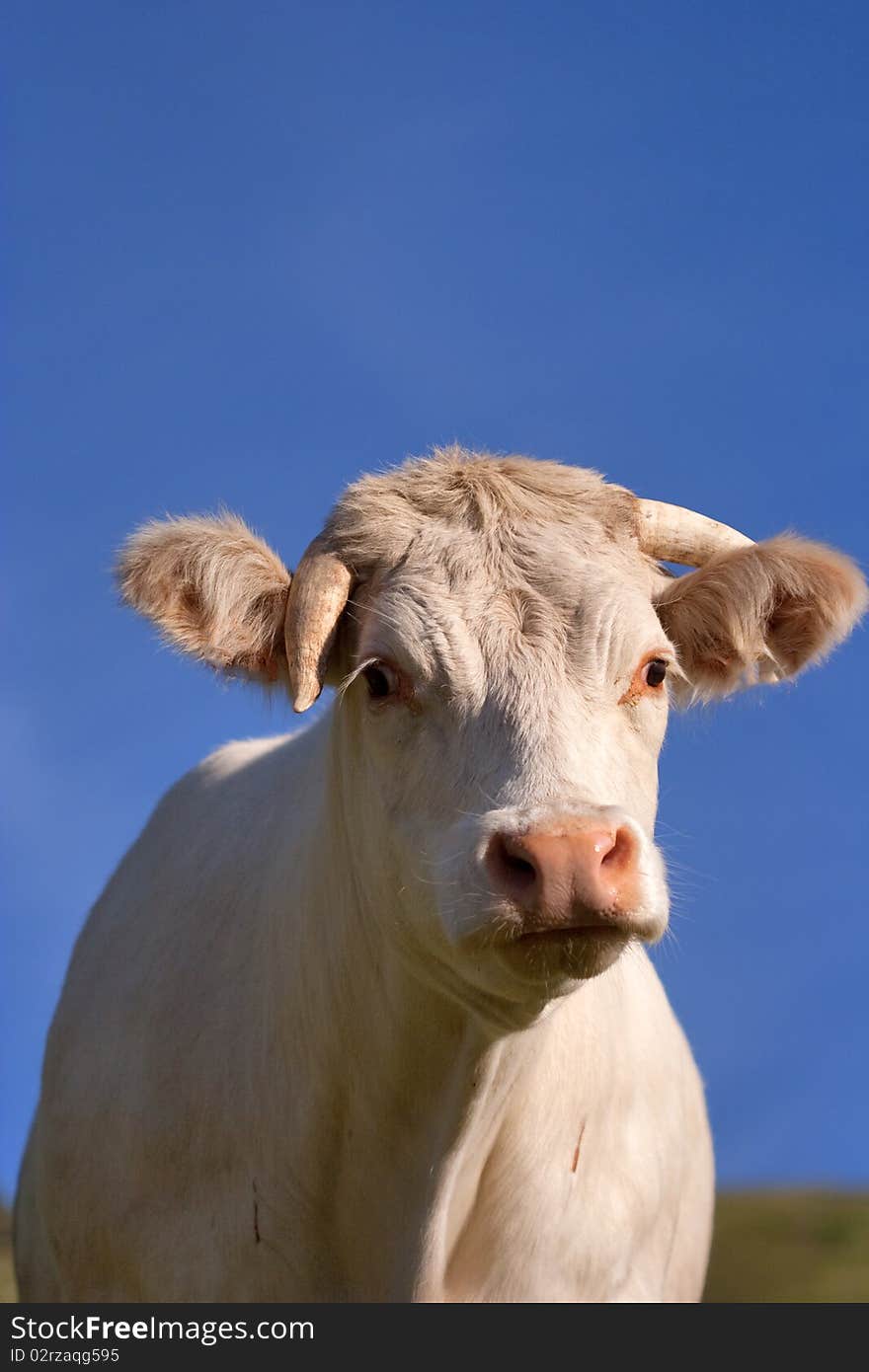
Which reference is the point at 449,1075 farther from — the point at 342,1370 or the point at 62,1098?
the point at 62,1098

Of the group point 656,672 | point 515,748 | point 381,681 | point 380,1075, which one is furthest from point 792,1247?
point 515,748

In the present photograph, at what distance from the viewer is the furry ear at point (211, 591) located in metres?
5.19

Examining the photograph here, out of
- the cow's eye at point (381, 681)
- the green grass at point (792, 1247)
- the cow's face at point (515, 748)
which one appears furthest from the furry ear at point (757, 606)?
the green grass at point (792, 1247)

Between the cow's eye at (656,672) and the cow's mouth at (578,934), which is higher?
the cow's eye at (656,672)

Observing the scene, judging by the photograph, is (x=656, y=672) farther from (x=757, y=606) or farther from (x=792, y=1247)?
(x=792, y=1247)

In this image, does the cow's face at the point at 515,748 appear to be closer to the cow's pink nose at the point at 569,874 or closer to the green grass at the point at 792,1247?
the cow's pink nose at the point at 569,874

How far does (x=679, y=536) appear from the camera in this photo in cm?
552

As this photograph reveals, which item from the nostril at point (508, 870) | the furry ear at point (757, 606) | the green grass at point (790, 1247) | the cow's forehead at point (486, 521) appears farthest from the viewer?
the green grass at point (790, 1247)

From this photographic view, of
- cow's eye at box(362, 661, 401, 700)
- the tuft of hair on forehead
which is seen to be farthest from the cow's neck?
the tuft of hair on forehead

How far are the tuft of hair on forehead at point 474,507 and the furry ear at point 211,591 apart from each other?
11.9 inches

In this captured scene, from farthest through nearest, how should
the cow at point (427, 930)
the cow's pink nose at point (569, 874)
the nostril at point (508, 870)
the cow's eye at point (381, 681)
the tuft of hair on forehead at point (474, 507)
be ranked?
1. the tuft of hair on forehead at point (474, 507)
2. the cow's eye at point (381, 681)
3. the cow at point (427, 930)
4. the nostril at point (508, 870)
5. the cow's pink nose at point (569, 874)

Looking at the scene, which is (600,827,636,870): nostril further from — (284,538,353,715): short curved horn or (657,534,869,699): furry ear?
(657,534,869,699): furry ear

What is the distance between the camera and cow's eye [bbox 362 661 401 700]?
481cm

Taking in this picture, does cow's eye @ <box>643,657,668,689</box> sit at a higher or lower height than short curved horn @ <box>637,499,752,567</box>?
lower
